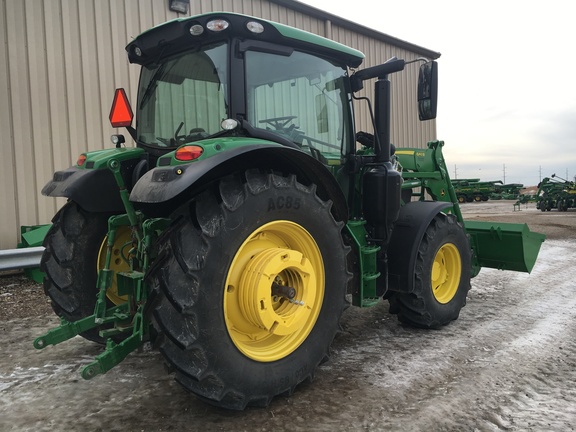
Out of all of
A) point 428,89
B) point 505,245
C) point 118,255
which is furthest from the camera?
point 505,245

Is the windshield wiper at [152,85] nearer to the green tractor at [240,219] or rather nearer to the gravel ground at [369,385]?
the green tractor at [240,219]

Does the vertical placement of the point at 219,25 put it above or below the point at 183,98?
above

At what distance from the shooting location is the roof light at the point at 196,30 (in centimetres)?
311

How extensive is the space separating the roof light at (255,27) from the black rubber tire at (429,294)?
7.49 feet

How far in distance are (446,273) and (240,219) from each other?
9.31 feet

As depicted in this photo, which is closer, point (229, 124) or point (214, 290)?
point (214, 290)

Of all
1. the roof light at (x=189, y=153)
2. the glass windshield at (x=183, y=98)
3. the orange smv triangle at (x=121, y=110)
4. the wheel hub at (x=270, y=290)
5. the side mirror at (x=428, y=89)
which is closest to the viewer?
the roof light at (x=189, y=153)

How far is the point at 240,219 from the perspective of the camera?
2.67 meters

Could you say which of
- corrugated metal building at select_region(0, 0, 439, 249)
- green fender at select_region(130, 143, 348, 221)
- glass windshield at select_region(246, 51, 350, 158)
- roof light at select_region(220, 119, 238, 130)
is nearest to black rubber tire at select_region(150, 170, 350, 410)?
green fender at select_region(130, 143, 348, 221)

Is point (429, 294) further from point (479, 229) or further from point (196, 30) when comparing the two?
point (196, 30)

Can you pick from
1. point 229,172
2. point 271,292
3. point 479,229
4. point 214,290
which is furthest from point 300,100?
point 479,229

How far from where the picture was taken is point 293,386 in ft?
9.61

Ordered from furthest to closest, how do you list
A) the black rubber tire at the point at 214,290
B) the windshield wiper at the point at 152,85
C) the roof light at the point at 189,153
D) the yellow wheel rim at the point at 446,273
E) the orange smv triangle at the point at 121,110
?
1. the yellow wheel rim at the point at 446,273
2. the windshield wiper at the point at 152,85
3. the orange smv triangle at the point at 121,110
4. the roof light at the point at 189,153
5. the black rubber tire at the point at 214,290

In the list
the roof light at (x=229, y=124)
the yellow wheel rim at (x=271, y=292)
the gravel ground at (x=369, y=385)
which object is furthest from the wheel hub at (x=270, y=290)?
the roof light at (x=229, y=124)
